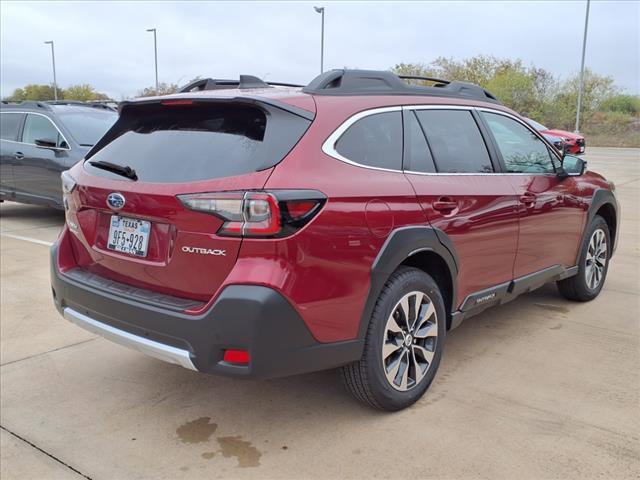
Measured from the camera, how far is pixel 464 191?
3.51m

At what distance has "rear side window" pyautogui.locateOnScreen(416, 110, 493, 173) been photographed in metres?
3.49

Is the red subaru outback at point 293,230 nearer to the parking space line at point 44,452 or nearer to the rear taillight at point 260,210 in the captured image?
the rear taillight at point 260,210

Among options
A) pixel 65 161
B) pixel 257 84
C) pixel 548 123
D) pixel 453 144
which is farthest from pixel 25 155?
pixel 548 123

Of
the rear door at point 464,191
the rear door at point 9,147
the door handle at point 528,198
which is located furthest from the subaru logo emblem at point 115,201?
the rear door at point 9,147

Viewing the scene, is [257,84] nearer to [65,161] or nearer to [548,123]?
[65,161]

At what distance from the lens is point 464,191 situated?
11.5ft

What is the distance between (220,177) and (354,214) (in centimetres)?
63

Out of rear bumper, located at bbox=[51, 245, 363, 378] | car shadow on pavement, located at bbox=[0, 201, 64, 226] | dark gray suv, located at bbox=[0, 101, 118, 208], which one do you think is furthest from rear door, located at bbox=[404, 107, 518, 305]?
car shadow on pavement, located at bbox=[0, 201, 64, 226]

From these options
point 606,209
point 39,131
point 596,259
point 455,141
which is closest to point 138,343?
point 455,141

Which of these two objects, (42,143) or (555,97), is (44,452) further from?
(555,97)

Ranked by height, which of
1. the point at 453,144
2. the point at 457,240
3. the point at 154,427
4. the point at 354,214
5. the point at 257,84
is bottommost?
the point at 154,427

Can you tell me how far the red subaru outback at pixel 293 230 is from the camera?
258 cm

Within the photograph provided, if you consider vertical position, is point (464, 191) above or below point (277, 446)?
above

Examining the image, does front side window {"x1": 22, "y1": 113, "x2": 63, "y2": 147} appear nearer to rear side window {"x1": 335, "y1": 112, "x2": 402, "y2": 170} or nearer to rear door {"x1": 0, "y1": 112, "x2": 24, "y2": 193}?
rear door {"x1": 0, "y1": 112, "x2": 24, "y2": 193}
